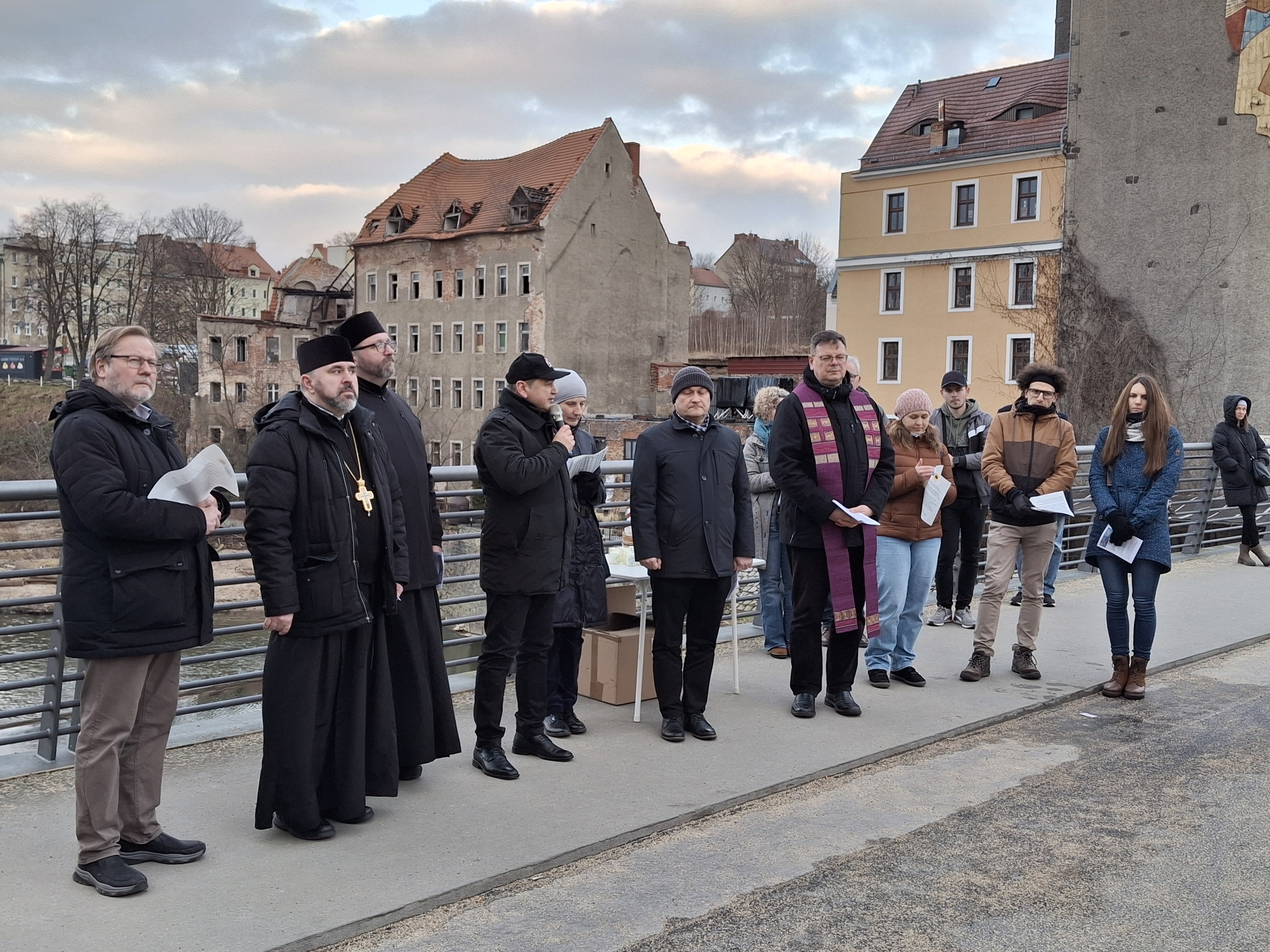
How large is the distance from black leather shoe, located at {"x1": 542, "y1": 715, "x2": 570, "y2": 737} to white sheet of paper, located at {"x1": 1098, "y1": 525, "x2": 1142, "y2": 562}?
3.62m

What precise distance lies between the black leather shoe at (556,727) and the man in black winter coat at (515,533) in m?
0.58

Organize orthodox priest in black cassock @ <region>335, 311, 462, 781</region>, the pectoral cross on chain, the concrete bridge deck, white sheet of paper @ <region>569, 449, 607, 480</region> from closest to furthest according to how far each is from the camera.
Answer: the concrete bridge deck
the pectoral cross on chain
orthodox priest in black cassock @ <region>335, 311, 462, 781</region>
white sheet of paper @ <region>569, 449, 607, 480</region>

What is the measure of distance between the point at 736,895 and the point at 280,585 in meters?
2.00

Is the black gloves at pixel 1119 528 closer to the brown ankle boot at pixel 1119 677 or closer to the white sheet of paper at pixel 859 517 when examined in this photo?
the brown ankle boot at pixel 1119 677

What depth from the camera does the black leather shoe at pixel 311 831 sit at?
467cm

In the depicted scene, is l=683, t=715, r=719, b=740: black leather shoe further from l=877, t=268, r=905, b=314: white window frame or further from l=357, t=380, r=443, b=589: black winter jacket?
l=877, t=268, r=905, b=314: white window frame

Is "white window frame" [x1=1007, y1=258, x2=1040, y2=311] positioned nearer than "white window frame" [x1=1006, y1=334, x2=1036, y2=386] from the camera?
Yes

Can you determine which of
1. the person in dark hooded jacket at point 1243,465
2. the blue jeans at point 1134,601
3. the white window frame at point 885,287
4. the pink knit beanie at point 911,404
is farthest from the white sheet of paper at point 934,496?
the white window frame at point 885,287

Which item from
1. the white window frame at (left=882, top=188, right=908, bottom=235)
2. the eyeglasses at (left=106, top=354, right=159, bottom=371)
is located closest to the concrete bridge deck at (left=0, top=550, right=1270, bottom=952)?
the eyeglasses at (left=106, top=354, right=159, bottom=371)

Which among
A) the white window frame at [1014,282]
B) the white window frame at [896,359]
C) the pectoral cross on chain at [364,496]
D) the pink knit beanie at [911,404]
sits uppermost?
the white window frame at [1014,282]

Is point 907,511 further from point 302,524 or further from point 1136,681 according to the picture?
point 302,524

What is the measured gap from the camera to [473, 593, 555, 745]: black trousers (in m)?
5.68

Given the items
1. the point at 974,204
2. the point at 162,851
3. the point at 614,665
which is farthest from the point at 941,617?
the point at 974,204

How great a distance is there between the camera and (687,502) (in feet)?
20.6
